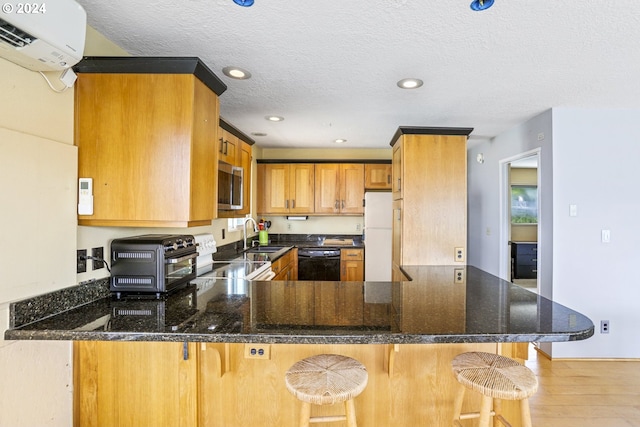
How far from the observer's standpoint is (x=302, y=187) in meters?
4.62

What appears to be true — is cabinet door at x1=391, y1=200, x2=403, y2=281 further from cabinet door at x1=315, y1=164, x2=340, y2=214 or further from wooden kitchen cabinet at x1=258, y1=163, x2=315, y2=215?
wooden kitchen cabinet at x1=258, y1=163, x2=315, y2=215

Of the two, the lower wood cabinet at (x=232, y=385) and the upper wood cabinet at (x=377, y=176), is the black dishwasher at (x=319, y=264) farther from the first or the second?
the lower wood cabinet at (x=232, y=385)

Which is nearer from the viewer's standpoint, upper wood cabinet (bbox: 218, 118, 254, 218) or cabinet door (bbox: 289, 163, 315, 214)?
upper wood cabinet (bbox: 218, 118, 254, 218)

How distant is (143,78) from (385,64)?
141cm

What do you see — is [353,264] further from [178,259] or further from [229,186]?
[178,259]

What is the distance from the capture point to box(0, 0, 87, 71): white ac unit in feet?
3.51

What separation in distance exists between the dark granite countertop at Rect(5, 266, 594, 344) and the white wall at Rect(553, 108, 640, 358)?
→ 1669mm

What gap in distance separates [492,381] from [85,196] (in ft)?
6.71

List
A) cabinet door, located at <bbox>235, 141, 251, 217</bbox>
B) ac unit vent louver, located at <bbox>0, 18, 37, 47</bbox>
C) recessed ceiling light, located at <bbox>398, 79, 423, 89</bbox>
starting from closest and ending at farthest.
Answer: ac unit vent louver, located at <bbox>0, 18, 37, 47</bbox>
recessed ceiling light, located at <bbox>398, 79, 423, 89</bbox>
cabinet door, located at <bbox>235, 141, 251, 217</bbox>

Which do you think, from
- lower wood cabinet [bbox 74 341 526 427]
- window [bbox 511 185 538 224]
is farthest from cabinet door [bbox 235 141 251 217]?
window [bbox 511 185 538 224]

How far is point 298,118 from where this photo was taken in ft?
10.6

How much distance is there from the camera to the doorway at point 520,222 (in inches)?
150

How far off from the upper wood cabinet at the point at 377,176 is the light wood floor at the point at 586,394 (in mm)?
2669

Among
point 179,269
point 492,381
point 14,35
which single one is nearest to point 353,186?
point 179,269
